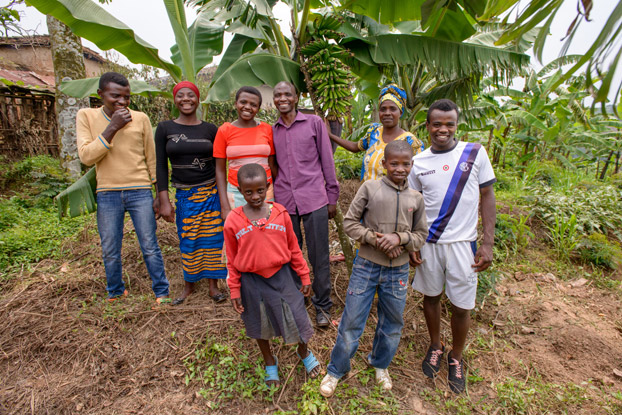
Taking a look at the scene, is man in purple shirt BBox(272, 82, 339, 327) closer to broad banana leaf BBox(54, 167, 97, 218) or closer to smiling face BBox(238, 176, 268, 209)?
smiling face BBox(238, 176, 268, 209)

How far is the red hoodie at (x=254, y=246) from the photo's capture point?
6.40 feet

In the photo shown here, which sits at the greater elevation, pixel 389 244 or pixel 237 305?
pixel 389 244

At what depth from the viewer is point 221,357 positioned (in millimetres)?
2457

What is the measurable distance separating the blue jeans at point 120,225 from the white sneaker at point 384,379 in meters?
2.10

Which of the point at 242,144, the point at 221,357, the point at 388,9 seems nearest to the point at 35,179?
the point at 242,144

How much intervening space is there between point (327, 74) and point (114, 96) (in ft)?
5.77

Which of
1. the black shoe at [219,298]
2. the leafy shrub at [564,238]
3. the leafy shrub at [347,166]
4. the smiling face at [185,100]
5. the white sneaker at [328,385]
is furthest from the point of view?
the leafy shrub at [347,166]

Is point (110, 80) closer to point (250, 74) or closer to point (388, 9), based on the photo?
point (250, 74)

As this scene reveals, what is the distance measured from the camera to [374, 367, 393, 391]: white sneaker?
2254mm

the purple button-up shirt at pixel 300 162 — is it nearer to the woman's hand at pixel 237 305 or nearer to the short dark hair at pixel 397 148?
the short dark hair at pixel 397 148

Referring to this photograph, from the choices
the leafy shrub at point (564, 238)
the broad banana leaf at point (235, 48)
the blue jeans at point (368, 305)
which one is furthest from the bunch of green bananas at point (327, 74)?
the leafy shrub at point (564, 238)

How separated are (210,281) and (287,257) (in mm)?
1435

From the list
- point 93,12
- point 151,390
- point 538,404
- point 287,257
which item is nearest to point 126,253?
point 151,390

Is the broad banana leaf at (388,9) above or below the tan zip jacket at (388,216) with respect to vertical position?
above
